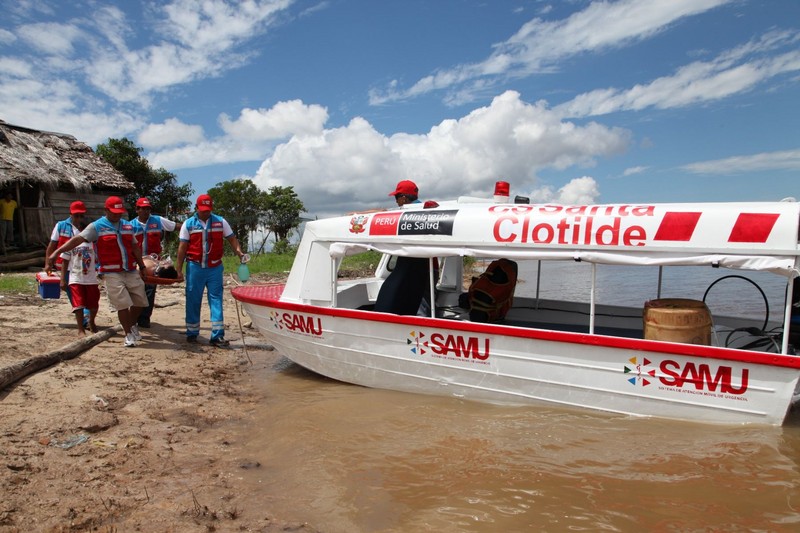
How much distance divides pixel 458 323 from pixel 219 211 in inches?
868

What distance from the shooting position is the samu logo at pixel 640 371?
4352mm

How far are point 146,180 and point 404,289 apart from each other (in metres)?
20.4

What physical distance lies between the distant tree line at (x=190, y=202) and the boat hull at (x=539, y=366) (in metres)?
15.3

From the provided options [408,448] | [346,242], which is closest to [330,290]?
[346,242]

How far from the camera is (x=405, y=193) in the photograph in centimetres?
604

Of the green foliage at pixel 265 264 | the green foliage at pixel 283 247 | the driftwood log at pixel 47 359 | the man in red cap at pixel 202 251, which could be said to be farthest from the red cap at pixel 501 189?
the green foliage at pixel 283 247

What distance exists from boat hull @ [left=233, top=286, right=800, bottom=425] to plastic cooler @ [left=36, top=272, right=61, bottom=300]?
357 centimetres

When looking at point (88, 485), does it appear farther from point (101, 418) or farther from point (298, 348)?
point (298, 348)

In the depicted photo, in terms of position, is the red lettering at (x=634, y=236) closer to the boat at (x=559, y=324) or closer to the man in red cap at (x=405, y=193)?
the boat at (x=559, y=324)

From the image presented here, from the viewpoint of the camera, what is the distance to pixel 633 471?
3.92 meters

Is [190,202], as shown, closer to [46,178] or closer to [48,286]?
[46,178]

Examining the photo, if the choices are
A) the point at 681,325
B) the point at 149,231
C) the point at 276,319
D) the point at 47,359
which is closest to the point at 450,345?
the point at 681,325

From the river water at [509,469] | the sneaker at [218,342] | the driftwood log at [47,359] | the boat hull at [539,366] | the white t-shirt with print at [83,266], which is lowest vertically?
the river water at [509,469]

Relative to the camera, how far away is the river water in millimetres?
3365
